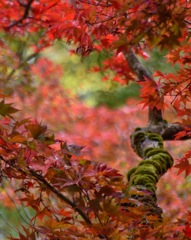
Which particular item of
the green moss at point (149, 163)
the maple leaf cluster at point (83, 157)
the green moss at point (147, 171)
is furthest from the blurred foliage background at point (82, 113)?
the maple leaf cluster at point (83, 157)

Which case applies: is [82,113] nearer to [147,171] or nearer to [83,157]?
[147,171]

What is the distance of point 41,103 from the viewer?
15.5ft

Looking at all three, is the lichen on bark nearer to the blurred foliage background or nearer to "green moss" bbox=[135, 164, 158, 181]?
"green moss" bbox=[135, 164, 158, 181]

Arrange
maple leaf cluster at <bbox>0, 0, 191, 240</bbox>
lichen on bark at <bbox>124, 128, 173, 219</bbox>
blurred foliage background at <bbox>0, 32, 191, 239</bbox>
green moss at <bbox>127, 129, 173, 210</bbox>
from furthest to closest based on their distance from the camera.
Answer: blurred foliage background at <bbox>0, 32, 191, 239</bbox> → green moss at <bbox>127, 129, 173, 210</bbox> → lichen on bark at <bbox>124, 128, 173, 219</bbox> → maple leaf cluster at <bbox>0, 0, 191, 240</bbox>

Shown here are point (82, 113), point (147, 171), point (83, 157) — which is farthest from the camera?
point (82, 113)

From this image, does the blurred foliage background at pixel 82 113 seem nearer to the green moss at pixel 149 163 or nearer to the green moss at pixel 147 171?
the green moss at pixel 149 163

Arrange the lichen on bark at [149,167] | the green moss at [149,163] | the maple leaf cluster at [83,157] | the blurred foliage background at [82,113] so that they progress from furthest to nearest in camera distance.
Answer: the blurred foliage background at [82,113]
the green moss at [149,163]
the lichen on bark at [149,167]
the maple leaf cluster at [83,157]

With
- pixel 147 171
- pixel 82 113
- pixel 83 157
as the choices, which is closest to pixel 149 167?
pixel 147 171

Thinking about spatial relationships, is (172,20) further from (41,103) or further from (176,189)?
(41,103)

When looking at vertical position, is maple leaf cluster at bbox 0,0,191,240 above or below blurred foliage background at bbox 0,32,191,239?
below

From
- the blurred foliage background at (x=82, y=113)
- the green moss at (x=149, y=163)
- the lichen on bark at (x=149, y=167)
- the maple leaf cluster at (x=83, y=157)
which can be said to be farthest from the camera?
the blurred foliage background at (x=82, y=113)

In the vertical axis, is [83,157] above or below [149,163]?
below

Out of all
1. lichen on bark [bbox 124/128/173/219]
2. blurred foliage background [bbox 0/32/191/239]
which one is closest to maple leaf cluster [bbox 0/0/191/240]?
lichen on bark [bbox 124/128/173/219]

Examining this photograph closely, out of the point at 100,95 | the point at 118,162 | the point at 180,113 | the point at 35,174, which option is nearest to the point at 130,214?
A: the point at 35,174
